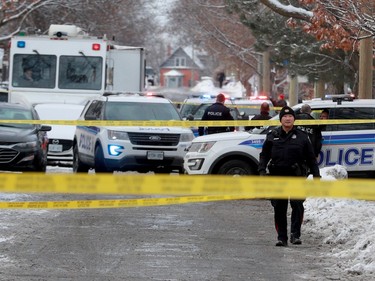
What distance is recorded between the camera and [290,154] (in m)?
12.5

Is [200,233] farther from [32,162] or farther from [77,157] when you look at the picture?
[77,157]

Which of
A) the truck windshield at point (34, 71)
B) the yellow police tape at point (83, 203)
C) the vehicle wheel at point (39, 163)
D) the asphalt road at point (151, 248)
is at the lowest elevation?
the asphalt road at point (151, 248)

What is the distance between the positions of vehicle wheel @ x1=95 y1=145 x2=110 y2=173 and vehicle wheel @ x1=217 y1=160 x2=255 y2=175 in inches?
101

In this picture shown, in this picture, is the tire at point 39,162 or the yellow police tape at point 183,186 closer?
the yellow police tape at point 183,186

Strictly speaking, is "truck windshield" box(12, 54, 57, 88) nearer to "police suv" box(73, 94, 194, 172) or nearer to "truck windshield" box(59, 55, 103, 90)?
"truck windshield" box(59, 55, 103, 90)

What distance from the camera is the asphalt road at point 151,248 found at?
10547mm

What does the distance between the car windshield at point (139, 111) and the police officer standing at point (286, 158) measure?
8.70 m

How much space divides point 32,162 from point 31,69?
664 centimetres

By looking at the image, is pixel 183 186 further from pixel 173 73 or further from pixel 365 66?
pixel 173 73

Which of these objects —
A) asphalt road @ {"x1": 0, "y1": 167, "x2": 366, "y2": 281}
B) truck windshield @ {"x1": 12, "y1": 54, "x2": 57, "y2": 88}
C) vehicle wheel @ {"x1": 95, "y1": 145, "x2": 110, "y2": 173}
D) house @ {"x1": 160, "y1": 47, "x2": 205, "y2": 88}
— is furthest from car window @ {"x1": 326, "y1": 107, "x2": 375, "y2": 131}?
house @ {"x1": 160, "y1": 47, "x2": 205, "y2": 88}

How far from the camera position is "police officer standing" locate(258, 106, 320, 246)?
492 inches

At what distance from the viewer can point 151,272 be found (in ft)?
34.7

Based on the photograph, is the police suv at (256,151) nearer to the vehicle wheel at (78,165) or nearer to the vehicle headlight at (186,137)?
the vehicle headlight at (186,137)

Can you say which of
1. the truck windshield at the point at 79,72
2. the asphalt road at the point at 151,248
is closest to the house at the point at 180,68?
the truck windshield at the point at 79,72
